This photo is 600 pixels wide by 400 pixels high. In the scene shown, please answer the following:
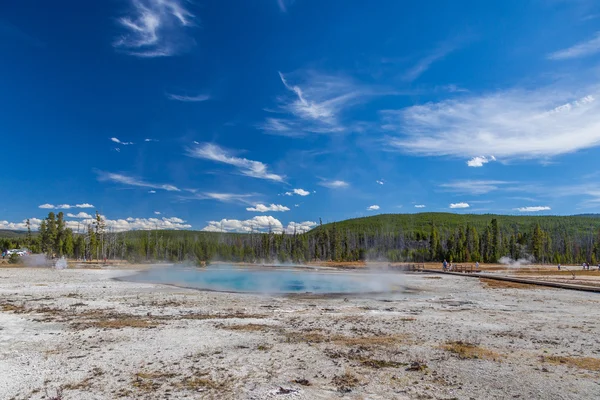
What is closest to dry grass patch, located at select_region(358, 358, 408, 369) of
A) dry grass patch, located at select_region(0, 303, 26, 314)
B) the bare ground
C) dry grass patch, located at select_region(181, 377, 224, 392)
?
the bare ground

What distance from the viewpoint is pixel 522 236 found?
111375 millimetres

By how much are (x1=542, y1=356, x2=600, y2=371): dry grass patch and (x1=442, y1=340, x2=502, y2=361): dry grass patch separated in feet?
4.22

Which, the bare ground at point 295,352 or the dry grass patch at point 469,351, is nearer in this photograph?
the bare ground at point 295,352

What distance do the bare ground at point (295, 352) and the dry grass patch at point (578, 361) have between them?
0.05 metres

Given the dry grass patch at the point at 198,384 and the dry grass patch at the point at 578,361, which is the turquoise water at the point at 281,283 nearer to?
the dry grass patch at the point at 578,361

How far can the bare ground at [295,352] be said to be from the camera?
26.3 feet

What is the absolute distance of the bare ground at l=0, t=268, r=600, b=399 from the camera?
8.01 m

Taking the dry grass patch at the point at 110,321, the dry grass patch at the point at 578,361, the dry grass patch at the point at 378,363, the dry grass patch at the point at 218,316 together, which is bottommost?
the dry grass patch at the point at 218,316

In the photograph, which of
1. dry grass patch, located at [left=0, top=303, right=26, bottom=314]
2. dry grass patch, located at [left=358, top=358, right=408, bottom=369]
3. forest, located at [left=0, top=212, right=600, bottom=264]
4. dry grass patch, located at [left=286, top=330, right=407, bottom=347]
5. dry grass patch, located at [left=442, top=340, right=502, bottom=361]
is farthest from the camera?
forest, located at [left=0, top=212, right=600, bottom=264]

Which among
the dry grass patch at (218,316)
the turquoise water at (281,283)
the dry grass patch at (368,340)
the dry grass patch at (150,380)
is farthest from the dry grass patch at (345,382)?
the turquoise water at (281,283)

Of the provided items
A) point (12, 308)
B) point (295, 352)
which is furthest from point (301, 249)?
point (295, 352)

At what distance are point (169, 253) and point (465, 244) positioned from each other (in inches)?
3512

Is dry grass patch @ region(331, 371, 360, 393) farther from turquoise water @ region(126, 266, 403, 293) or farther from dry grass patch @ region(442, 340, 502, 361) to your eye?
turquoise water @ region(126, 266, 403, 293)

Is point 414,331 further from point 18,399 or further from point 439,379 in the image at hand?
point 18,399
